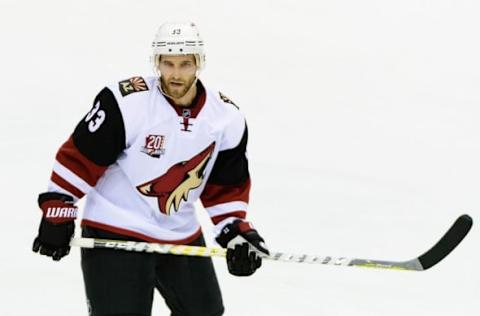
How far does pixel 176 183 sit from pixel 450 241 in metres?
0.76

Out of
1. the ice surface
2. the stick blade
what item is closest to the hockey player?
the stick blade

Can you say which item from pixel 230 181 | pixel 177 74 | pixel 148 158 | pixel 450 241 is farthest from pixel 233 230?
pixel 450 241

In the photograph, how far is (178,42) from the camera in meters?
3.01

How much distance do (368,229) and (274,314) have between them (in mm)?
759

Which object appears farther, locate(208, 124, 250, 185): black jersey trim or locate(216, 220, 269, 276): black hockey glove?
locate(208, 124, 250, 185): black jersey trim

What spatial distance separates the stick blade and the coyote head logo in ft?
2.17

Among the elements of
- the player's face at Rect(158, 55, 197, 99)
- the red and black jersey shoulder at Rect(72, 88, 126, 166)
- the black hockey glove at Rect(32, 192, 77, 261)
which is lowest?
the black hockey glove at Rect(32, 192, 77, 261)

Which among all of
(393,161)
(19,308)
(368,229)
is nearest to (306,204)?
(368,229)

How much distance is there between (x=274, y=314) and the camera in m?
3.90

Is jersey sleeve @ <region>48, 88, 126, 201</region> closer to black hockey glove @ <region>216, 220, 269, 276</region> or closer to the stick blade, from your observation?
black hockey glove @ <region>216, 220, 269, 276</region>

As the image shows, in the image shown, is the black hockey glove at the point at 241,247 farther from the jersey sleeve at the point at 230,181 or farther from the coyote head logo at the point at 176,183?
the coyote head logo at the point at 176,183

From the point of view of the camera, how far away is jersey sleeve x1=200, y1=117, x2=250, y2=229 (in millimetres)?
3154

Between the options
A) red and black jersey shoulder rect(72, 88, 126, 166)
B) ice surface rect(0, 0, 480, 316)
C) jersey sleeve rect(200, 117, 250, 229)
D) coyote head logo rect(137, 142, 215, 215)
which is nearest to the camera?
→ red and black jersey shoulder rect(72, 88, 126, 166)

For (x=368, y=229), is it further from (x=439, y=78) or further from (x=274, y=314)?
(x=439, y=78)
